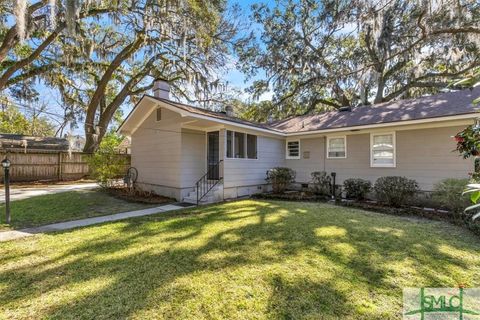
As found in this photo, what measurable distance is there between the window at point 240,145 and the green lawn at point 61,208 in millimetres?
3566

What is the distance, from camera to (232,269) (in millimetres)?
3596

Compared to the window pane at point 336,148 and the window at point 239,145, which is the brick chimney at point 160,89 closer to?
the window at point 239,145

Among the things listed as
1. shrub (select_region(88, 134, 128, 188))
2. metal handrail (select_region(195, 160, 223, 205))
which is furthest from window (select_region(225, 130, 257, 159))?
shrub (select_region(88, 134, 128, 188))

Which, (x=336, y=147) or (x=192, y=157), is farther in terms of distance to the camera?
(x=336, y=147)

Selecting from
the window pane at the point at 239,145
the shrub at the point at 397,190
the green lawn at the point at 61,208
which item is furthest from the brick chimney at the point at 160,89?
the shrub at the point at 397,190

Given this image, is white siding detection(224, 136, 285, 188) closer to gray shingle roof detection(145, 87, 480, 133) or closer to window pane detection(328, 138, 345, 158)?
gray shingle roof detection(145, 87, 480, 133)

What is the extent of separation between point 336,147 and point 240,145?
397 centimetres

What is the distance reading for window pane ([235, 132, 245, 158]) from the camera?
33.1ft

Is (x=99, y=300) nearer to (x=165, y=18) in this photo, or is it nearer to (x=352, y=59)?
(x=165, y=18)

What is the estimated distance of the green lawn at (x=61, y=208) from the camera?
21.7 feet

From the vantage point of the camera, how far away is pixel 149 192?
10.7m

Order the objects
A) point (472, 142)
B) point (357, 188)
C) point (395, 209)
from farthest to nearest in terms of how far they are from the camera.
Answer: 1. point (357, 188)
2. point (395, 209)
3. point (472, 142)

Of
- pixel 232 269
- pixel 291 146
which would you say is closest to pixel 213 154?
pixel 291 146

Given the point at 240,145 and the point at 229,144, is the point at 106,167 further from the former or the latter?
the point at 240,145
